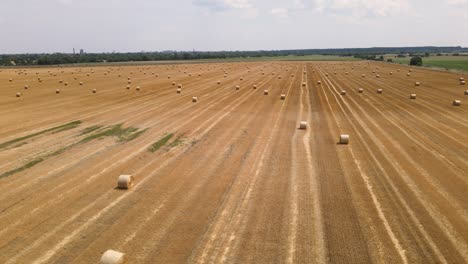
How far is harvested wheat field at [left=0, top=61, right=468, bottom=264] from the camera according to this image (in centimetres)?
736

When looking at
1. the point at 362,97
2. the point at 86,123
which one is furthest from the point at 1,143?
the point at 362,97

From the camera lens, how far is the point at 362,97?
26.9m

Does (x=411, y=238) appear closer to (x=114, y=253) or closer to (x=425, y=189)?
(x=425, y=189)

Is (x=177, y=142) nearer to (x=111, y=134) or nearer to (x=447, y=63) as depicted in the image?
(x=111, y=134)

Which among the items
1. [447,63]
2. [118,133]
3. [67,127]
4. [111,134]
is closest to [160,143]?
[118,133]

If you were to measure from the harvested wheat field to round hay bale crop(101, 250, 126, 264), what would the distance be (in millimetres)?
439

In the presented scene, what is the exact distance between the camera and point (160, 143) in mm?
14875

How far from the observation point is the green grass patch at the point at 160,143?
14049 mm

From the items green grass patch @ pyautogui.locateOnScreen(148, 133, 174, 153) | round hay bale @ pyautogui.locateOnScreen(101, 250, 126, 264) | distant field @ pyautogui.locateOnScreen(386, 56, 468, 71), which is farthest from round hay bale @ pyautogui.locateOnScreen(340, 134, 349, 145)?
distant field @ pyautogui.locateOnScreen(386, 56, 468, 71)

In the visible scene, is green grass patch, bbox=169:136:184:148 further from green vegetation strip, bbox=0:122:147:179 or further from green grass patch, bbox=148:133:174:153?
green vegetation strip, bbox=0:122:147:179

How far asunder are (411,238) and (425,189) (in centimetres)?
292

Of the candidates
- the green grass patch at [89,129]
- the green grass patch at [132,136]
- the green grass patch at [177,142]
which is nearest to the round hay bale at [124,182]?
the green grass patch at [177,142]

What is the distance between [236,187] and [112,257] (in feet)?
14.3

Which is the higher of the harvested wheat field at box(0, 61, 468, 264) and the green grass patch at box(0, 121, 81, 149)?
the green grass patch at box(0, 121, 81, 149)
